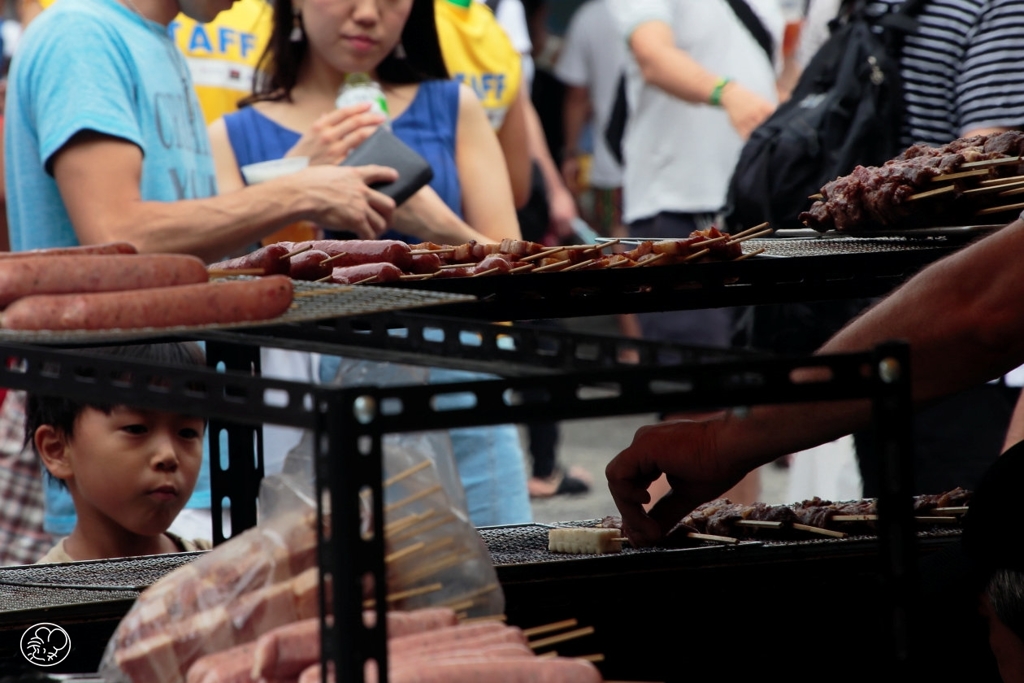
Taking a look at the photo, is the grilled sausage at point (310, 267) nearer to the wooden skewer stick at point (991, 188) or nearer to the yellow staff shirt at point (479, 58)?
the wooden skewer stick at point (991, 188)

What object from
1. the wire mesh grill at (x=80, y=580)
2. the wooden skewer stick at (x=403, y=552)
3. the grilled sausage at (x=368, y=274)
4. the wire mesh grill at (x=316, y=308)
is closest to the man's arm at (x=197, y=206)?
the wire mesh grill at (x=80, y=580)

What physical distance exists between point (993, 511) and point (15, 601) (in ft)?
5.19

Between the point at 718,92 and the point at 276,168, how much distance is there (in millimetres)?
2339

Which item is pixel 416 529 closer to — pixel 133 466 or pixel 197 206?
pixel 133 466

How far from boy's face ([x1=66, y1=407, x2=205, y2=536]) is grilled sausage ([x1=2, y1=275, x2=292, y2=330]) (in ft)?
5.29

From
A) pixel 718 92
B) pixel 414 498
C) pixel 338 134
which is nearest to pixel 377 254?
pixel 414 498

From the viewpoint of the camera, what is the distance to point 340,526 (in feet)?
4.93

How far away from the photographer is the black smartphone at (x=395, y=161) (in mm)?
4090

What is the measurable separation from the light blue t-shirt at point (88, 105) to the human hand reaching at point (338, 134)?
360mm

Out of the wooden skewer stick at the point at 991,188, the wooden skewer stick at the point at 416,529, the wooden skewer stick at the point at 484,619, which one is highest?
the wooden skewer stick at the point at 991,188

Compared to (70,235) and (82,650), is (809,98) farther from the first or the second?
(82,650)

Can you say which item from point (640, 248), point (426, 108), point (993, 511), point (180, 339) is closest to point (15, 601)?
point (180, 339)

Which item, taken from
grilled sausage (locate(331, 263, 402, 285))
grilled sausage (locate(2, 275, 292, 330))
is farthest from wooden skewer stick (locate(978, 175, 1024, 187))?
grilled sausage (locate(2, 275, 292, 330))

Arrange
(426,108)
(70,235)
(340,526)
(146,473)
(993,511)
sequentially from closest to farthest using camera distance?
(340,526) < (993,511) < (146,473) < (70,235) < (426,108)
